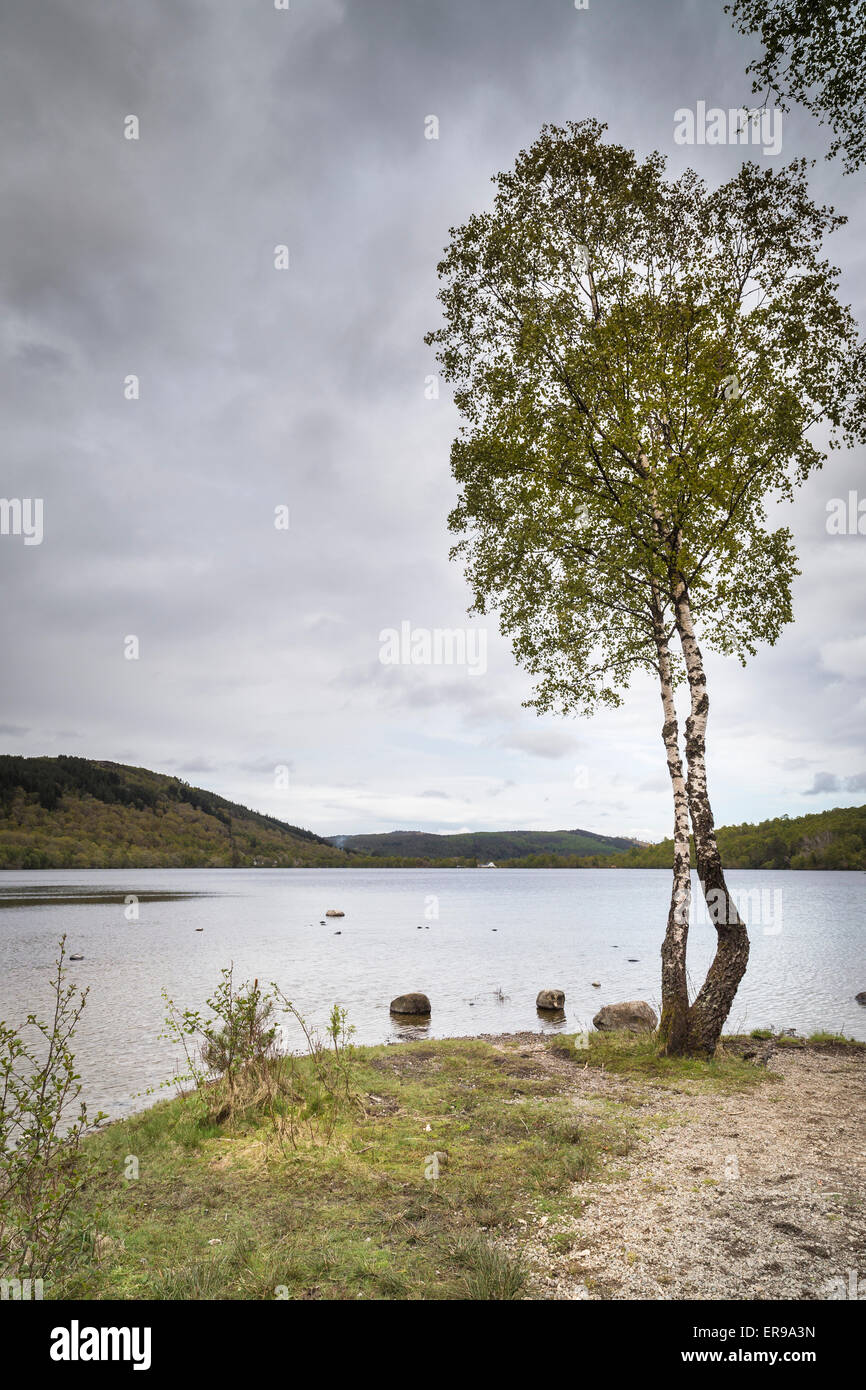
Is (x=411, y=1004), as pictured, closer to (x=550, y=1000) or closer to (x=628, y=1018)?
(x=550, y=1000)

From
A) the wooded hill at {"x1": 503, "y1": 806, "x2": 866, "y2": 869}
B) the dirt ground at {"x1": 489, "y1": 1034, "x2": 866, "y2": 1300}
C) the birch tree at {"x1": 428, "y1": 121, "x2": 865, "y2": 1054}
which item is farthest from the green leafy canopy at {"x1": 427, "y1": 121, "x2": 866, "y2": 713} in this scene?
the wooded hill at {"x1": 503, "y1": 806, "x2": 866, "y2": 869}

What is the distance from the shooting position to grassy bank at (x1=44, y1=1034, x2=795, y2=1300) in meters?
6.17

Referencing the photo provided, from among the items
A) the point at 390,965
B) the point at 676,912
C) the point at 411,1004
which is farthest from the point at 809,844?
the point at 676,912

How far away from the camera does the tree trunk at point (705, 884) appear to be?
1391 cm

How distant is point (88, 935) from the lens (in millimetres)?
57406

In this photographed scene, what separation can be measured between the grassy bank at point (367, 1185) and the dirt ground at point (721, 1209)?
321 mm

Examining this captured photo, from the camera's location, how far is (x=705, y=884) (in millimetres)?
14070

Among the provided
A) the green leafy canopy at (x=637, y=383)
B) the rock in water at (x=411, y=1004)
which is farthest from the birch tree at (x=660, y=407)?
the rock in water at (x=411, y=1004)

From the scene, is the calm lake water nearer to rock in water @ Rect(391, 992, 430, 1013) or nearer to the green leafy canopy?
rock in water @ Rect(391, 992, 430, 1013)

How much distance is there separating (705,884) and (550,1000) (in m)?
16.3

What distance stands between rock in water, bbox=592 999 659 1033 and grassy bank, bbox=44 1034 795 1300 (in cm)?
730

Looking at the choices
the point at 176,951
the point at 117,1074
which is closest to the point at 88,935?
the point at 176,951
